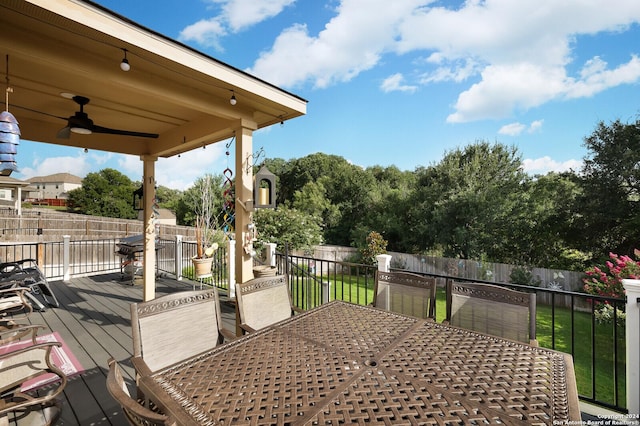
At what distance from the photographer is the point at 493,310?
2096 millimetres

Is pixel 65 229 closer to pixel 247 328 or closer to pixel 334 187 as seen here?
pixel 334 187

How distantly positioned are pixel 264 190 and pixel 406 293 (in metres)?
1.84

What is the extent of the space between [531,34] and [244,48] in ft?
23.0

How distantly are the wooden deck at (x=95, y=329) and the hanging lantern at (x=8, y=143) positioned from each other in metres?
1.74

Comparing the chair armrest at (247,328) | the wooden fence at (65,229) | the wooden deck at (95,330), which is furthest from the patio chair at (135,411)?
the wooden fence at (65,229)

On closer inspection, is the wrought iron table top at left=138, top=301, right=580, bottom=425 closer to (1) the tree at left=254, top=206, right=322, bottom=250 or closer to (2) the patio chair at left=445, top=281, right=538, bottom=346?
(2) the patio chair at left=445, top=281, right=538, bottom=346

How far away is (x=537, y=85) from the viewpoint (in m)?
10.8

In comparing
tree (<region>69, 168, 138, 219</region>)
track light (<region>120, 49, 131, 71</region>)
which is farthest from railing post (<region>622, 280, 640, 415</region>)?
tree (<region>69, 168, 138, 219</region>)

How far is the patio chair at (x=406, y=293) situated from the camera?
7.91 feet

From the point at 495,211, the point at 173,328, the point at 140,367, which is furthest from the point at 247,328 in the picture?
A: the point at 495,211

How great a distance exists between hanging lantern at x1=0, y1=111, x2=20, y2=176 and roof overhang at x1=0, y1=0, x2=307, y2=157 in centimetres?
43

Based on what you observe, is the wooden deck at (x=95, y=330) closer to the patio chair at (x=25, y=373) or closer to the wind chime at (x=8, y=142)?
the patio chair at (x=25, y=373)

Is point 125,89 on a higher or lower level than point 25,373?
higher

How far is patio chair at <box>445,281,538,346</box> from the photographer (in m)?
1.96
